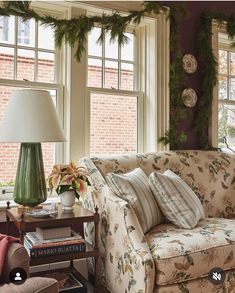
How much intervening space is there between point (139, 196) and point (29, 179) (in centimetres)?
70

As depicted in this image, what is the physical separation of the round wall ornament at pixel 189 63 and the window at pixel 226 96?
0.51 metres

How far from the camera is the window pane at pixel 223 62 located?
373 centimetres

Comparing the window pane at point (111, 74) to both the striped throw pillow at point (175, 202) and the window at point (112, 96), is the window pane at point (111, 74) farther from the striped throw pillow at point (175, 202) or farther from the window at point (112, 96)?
the striped throw pillow at point (175, 202)

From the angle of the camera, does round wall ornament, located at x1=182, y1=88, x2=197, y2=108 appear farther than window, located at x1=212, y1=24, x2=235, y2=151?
No

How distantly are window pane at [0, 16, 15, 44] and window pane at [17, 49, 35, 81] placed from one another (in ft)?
0.36

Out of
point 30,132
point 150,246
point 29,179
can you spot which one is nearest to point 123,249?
point 150,246

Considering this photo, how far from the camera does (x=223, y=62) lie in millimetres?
3752

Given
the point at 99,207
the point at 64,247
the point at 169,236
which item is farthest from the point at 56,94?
the point at 169,236

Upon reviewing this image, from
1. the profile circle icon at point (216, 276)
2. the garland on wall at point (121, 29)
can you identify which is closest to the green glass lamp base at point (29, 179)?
the garland on wall at point (121, 29)

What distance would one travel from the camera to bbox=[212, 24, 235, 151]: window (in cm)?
371

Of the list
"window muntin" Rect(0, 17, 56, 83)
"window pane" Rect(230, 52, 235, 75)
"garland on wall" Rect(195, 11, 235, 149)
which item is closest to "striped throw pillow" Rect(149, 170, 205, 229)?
"garland on wall" Rect(195, 11, 235, 149)

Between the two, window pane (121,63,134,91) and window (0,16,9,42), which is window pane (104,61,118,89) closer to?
window pane (121,63,134,91)

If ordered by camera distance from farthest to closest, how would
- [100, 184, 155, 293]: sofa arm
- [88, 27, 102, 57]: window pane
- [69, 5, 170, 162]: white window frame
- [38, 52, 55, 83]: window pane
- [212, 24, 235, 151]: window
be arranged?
1. [212, 24, 235, 151]: window
2. [69, 5, 170, 162]: white window frame
3. [88, 27, 102, 57]: window pane
4. [38, 52, 55, 83]: window pane
5. [100, 184, 155, 293]: sofa arm

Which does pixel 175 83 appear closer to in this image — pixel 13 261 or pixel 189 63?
pixel 189 63
